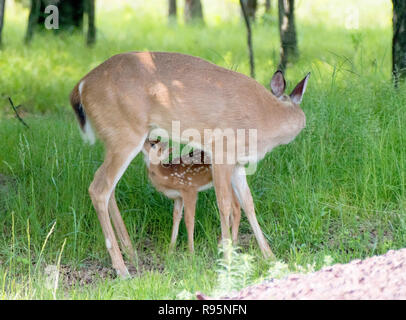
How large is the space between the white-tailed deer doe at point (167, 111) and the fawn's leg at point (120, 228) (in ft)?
0.80

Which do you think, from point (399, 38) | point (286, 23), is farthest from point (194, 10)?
point (399, 38)

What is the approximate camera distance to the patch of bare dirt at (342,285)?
3613mm

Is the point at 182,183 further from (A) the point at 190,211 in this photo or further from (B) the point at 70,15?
(B) the point at 70,15

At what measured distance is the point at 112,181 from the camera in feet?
18.6

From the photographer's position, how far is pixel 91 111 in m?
5.83

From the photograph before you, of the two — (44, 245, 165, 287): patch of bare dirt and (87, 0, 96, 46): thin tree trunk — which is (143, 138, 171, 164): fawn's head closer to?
(44, 245, 165, 287): patch of bare dirt

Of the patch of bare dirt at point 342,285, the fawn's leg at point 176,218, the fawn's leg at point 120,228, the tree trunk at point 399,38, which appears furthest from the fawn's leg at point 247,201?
the tree trunk at point 399,38

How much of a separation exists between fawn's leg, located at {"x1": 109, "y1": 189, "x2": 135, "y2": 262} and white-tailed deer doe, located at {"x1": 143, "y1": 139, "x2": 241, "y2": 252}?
35 centimetres

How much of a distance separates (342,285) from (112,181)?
8.09 ft

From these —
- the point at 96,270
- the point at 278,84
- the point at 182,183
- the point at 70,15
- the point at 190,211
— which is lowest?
the point at 96,270

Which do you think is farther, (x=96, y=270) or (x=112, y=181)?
(x=96, y=270)

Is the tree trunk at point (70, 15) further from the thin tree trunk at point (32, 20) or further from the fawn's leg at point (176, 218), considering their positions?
the fawn's leg at point (176, 218)

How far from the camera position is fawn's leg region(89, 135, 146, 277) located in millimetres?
5633
